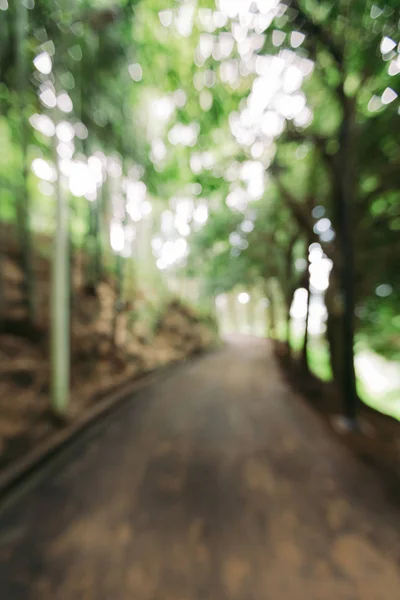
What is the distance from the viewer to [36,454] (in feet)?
Answer: 13.8

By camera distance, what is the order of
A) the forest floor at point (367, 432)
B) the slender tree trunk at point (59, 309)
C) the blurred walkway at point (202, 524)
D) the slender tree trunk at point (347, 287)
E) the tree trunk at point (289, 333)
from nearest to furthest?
the blurred walkway at point (202, 524)
the forest floor at point (367, 432)
the slender tree trunk at point (59, 309)
the slender tree trunk at point (347, 287)
the tree trunk at point (289, 333)

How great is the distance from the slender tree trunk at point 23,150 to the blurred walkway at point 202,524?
354 cm

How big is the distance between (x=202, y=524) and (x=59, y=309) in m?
3.44

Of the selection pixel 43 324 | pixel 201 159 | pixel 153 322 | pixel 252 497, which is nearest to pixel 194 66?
pixel 201 159

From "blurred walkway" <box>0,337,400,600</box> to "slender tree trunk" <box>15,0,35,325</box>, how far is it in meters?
3.54

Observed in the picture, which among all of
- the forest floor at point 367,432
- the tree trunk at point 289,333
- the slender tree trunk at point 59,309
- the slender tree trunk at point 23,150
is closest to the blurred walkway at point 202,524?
the forest floor at point 367,432

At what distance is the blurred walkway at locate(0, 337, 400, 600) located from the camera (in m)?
2.60

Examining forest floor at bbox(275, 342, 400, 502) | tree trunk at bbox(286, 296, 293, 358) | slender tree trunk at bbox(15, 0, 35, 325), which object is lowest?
forest floor at bbox(275, 342, 400, 502)

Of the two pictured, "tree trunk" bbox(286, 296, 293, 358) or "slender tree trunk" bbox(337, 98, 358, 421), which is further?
"tree trunk" bbox(286, 296, 293, 358)

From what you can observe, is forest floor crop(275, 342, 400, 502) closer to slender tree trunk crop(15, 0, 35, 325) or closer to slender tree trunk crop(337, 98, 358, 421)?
slender tree trunk crop(337, 98, 358, 421)

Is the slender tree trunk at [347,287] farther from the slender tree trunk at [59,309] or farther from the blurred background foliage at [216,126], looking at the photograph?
the slender tree trunk at [59,309]

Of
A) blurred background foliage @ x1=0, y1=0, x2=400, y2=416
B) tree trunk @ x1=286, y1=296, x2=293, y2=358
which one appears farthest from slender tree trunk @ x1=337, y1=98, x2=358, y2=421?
tree trunk @ x1=286, y1=296, x2=293, y2=358

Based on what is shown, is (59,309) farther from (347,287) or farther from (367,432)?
(367,432)

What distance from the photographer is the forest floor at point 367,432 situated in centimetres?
446
